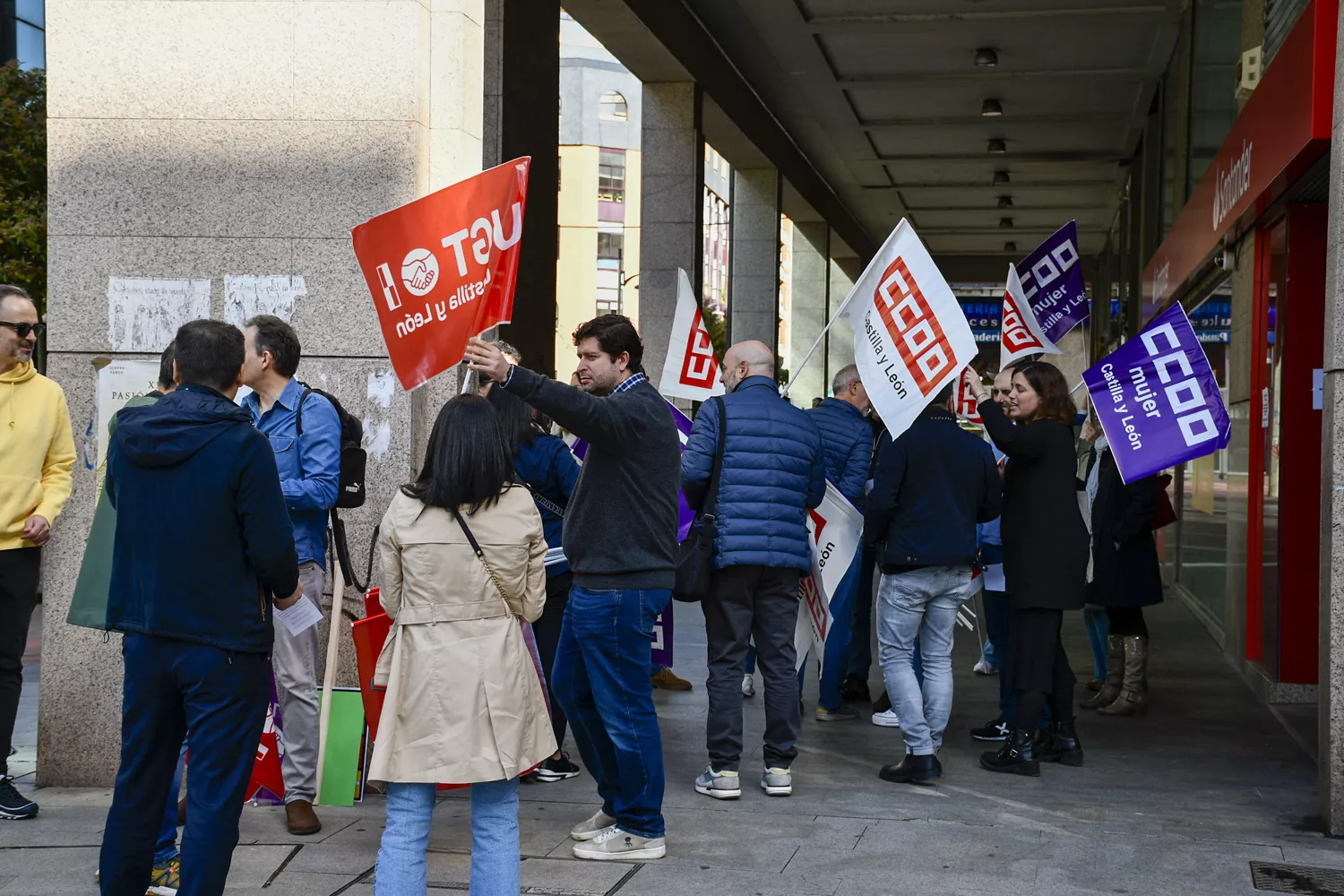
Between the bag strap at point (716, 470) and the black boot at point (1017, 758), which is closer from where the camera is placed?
the bag strap at point (716, 470)

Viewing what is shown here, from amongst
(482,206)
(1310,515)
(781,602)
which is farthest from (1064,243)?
(482,206)

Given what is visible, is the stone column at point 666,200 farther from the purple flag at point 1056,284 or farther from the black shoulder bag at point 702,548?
the black shoulder bag at point 702,548

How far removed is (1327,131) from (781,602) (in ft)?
9.57

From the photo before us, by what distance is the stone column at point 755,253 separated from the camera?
62.7 feet

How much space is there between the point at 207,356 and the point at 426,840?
4.99ft

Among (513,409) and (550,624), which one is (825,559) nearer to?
(550,624)

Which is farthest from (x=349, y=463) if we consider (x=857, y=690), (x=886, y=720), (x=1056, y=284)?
(x=1056, y=284)

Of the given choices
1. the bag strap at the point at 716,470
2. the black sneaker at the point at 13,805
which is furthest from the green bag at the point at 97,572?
the bag strap at the point at 716,470

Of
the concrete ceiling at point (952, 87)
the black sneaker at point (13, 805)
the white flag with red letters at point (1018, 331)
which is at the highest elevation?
the concrete ceiling at point (952, 87)

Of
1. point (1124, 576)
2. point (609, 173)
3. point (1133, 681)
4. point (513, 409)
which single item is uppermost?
point (609, 173)

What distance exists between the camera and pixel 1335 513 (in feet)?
18.4

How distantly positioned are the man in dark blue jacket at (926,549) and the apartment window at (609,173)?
64.9m

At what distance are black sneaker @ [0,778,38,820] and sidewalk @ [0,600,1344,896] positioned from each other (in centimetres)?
8

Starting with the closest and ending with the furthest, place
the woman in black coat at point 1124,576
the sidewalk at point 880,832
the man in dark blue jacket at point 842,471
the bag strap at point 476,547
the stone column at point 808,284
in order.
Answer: the bag strap at point 476,547
the sidewalk at point 880,832
the woman in black coat at point 1124,576
the man in dark blue jacket at point 842,471
the stone column at point 808,284
